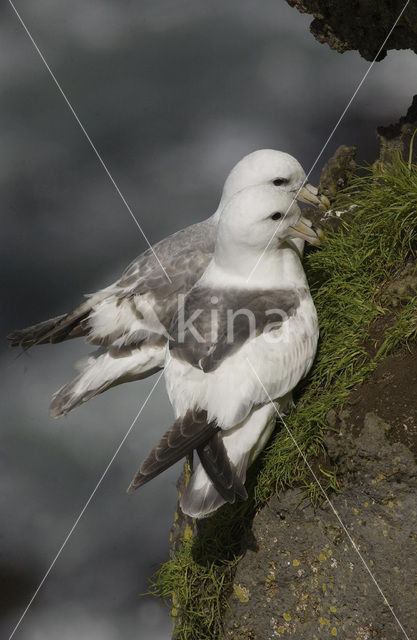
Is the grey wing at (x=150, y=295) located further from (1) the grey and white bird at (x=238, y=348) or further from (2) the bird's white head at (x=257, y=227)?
(2) the bird's white head at (x=257, y=227)

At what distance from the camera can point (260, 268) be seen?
2961 millimetres

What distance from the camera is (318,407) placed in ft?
8.99

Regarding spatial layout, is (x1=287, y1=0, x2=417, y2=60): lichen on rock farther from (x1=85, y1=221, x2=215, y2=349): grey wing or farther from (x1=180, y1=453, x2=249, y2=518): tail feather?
(x1=180, y1=453, x2=249, y2=518): tail feather

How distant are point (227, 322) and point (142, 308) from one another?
1.65 ft

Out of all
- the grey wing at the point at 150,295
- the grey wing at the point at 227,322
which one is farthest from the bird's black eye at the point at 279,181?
the grey wing at the point at 227,322

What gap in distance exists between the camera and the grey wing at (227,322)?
280cm

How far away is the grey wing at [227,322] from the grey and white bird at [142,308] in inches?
11.0

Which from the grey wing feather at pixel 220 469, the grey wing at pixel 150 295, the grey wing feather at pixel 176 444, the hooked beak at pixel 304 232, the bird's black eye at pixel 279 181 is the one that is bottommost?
the grey wing feather at pixel 220 469

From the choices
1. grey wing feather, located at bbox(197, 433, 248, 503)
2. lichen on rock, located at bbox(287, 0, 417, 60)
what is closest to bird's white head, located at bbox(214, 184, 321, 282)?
grey wing feather, located at bbox(197, 433, 248, 503)

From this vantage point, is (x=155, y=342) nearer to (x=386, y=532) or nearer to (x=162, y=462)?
(x=162, y=462)

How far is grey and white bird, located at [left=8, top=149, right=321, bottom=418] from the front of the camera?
126 inches

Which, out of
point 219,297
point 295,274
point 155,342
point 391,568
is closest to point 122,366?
point 155,342

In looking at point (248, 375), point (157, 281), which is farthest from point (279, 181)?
point (248, 375)

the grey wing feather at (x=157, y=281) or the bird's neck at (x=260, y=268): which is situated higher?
the bird's neck at (x=260, y=268)
